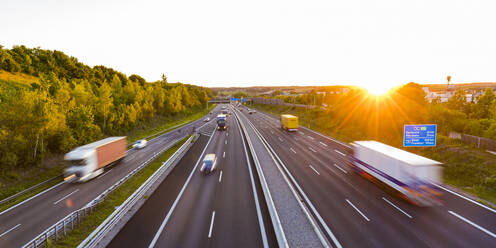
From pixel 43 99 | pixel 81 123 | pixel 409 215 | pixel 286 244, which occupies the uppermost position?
pixel 43 99

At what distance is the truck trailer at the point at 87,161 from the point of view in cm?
2172

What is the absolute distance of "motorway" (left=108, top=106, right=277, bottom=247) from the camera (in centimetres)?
1270

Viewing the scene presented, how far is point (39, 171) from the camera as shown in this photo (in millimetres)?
24984

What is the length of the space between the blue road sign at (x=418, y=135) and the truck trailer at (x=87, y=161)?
3351cm

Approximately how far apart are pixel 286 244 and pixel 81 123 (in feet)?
113

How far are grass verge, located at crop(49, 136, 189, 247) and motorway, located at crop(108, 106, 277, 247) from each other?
1953mm

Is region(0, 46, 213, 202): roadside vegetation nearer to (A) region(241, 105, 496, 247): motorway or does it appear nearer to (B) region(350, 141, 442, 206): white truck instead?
(A) region(241, 105, 496, 247): motorway

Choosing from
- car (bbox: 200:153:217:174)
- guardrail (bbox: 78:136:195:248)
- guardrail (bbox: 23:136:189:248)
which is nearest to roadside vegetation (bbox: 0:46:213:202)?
guardrail (bbox: 23:136:189:248)

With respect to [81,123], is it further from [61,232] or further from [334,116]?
[334,116]

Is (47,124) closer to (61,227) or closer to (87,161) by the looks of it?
(87,161)

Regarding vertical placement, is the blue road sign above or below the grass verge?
above

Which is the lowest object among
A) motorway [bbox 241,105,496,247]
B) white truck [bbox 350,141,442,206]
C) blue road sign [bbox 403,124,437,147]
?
motorway [bbox 241,105,496,247]

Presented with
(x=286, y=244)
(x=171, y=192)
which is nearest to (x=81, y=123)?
(x=171, y=192)

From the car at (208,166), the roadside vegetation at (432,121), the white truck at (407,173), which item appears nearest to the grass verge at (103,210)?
the car at (208,166)
